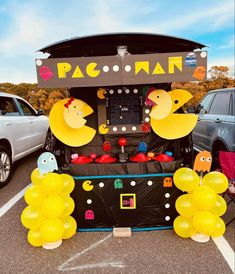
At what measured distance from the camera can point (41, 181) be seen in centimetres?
280

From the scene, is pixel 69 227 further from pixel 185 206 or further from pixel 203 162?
pixel 203 162

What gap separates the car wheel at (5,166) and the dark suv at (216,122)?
13.0 ft

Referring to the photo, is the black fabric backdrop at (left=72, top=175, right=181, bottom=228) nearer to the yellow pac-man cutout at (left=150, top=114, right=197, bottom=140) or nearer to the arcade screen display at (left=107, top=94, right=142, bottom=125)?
the yellow pac-man cutout at (left=150, top=114, right=197, bottom=140)

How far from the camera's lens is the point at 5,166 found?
4746mm

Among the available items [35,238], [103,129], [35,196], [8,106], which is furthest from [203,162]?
[8,106]

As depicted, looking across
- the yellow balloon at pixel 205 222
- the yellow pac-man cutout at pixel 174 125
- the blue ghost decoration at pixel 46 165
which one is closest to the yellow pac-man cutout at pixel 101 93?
the yellow pac-man cutout at pixel 174 125

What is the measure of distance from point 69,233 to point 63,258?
1.06ft

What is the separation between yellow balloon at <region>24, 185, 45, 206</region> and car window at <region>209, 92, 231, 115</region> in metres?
3.48

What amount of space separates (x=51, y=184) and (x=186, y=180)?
4.64 ft

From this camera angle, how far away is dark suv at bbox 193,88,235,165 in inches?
171

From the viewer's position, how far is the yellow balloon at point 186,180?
8.88ft

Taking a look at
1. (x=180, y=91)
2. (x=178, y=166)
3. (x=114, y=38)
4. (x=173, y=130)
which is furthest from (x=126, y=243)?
(x=114, y=38)

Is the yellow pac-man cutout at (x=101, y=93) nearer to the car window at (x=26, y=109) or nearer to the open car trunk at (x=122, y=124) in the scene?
the open car trunk at (x=122, y=124)

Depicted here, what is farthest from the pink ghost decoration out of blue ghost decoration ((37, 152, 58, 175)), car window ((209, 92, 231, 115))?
car window ((209, 92, 231, 115))
